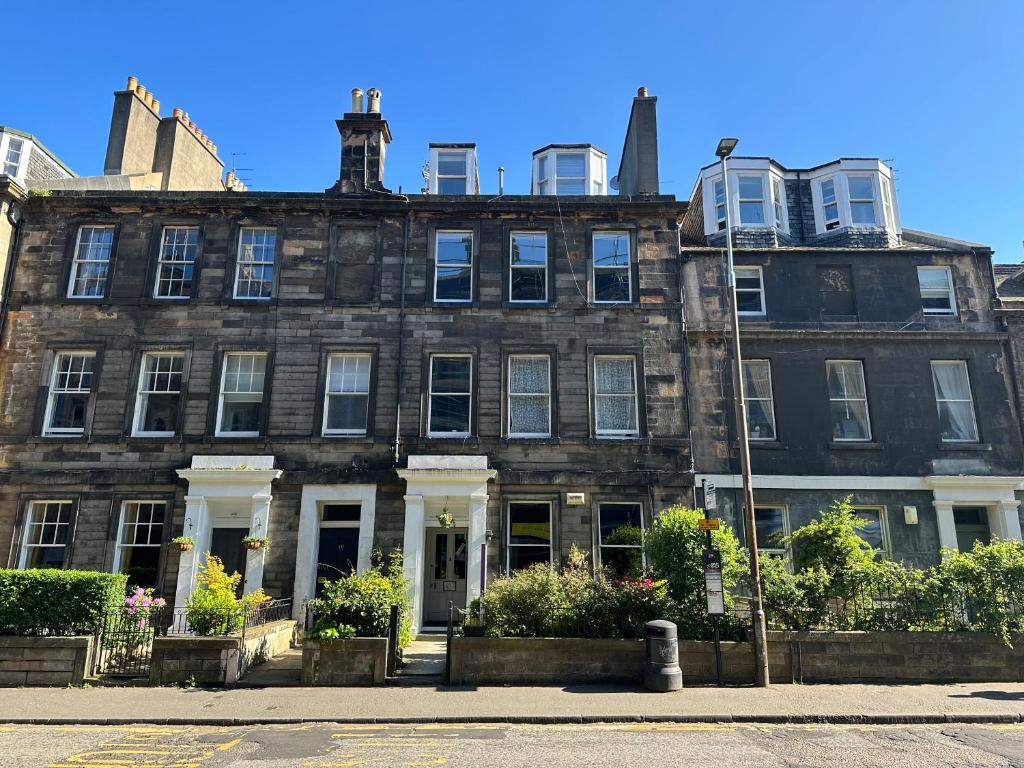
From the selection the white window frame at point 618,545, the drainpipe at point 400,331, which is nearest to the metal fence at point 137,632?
the drainpipe at point 400,331

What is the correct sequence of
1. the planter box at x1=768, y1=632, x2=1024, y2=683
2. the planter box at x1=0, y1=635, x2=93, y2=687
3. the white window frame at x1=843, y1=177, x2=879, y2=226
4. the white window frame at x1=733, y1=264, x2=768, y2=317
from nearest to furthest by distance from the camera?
the planter box at x1=0, y1=635, x2=93, y2=687, the planter box at x1=768, y1=632, x2=1024, y2=683, the white window frame at x1=733, y1=264, x2=768, y2=317, the white window frame at x1=843, y1=177, x2=879, y2=226

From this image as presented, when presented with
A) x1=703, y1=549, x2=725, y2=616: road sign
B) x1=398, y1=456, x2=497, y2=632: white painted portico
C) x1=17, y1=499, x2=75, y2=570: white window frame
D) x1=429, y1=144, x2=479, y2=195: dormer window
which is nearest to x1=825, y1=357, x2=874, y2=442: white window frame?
x1=703, y1=549, x2=725, y2=616: road sign

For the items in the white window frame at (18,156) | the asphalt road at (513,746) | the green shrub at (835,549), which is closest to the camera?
the asphalt road at (513,746)

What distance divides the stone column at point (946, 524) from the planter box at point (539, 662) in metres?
10.0

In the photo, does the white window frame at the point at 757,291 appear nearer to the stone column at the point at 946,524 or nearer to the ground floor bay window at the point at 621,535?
the ground floor bay window at the point at 621,535

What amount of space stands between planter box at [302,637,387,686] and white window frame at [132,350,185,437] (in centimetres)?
815

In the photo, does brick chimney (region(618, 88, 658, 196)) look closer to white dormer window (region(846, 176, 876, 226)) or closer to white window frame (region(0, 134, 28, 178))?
white dormer window (region(846, 176, 876, 226))

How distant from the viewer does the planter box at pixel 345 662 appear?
11.8m

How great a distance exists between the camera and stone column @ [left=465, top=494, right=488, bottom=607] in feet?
53.9

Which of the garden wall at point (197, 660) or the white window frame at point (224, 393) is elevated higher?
the white window frame at point (224, 393)

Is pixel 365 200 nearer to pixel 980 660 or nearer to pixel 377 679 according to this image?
pixel 377 679

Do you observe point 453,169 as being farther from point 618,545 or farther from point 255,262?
point 618,545

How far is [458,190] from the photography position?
74.1 feet

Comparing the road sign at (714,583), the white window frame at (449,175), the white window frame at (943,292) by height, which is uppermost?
the white window frame at (449,175)
